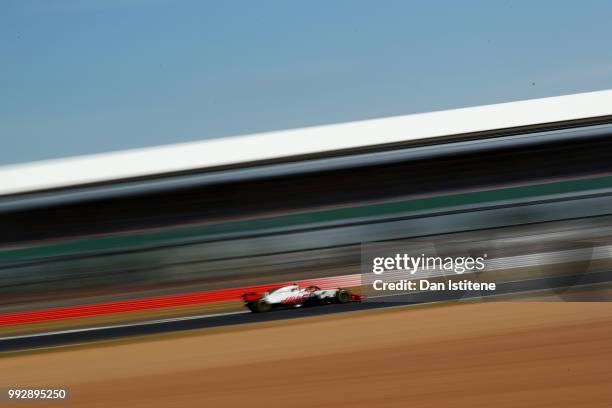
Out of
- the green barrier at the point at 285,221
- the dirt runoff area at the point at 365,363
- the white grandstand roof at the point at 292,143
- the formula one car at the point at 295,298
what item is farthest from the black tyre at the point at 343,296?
the white grandstand roof at the point at 292,143

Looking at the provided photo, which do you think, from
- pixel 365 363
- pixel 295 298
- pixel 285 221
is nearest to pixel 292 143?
pixel 285 221

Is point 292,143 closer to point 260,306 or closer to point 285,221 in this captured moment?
point 285,221

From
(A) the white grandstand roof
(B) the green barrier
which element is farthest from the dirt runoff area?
(A) the white grandstand roof

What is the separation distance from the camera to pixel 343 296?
16.0ft

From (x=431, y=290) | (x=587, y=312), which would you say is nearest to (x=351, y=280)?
(x=431, y=290)

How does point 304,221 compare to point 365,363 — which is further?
point 304,221

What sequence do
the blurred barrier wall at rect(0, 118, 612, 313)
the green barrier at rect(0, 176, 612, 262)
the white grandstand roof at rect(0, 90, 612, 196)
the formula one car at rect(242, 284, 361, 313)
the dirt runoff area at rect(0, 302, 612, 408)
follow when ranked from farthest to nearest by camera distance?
1. the white grandstand roof at rect(0, 90, 612, 196)
2. the green barrier at rect(0, 176, 612, 262)
3. the blurred barrier wall at rect(0, 118, 612, 313)
4. the formula one car at rect(242, 284, 361, 313)
5. the dirt runoff area at rect(0, 302, 612, 408)

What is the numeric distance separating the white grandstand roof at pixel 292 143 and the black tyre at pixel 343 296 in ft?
4.21

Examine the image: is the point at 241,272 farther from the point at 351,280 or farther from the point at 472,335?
the point at 472,335

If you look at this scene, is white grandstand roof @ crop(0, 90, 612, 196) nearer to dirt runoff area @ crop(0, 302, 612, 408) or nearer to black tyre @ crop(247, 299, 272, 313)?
black tyre @ crop(247, 299, 272, 313)

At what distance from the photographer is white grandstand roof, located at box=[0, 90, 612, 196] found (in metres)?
5.54

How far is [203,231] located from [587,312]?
2.89 meters

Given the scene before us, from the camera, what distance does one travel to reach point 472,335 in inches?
147

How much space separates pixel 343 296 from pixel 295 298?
34cm
